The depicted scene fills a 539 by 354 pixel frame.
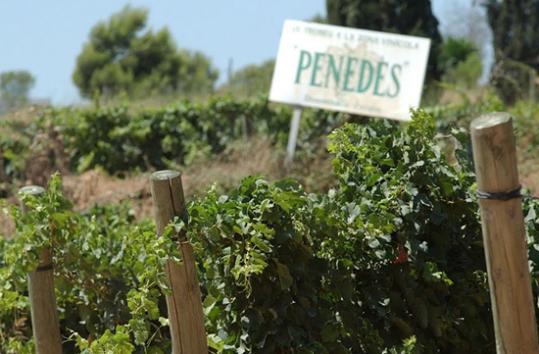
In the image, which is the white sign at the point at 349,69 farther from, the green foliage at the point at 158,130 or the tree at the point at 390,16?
the tree at the point at 390,16

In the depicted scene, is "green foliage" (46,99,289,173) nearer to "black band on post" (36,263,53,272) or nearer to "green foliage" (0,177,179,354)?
"green foliage" (0,177,179,354)

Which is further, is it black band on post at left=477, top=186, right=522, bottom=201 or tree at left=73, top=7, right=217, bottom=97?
tree at left=73, top=7, right=217, bottom=97

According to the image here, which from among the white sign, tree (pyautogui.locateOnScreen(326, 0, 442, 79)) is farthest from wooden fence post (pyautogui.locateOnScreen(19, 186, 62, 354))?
tree (pyautogui.locateOnScreen(326, 0, 442, 79))

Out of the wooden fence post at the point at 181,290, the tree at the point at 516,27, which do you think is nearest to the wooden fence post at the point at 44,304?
the wooden fence post at the point at 181,290

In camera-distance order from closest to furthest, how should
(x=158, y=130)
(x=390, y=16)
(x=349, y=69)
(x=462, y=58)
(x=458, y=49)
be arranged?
(x=349, y=69), (x=158, y=130), (x=390, y=16), (x=462, y=58), (x=458, y=49)

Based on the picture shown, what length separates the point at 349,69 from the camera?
1041 cm

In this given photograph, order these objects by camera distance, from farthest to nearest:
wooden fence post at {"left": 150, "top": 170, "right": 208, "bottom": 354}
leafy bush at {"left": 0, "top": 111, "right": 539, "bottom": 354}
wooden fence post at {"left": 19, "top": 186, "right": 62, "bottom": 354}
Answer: wooden fence post at {"left": 19, "top": 186, "right": 62, "bottom": 354} → leafy bush at {"left": 0, "top": 111, "right": 539, "bottom": 354} → wooden fence post at {"left": 150, "top": 170, "right": 208, "bottom": 354}

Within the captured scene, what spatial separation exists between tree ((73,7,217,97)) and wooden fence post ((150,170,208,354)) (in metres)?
33.8

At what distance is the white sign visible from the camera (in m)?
10.2

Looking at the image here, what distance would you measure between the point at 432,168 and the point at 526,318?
995 millimetres

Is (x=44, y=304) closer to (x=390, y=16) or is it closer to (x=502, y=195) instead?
(x=502, y=195)

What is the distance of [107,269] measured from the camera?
164 inches

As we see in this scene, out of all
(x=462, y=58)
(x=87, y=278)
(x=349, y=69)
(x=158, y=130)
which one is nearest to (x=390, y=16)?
(x=462, y=58)

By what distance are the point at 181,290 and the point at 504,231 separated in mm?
1034
